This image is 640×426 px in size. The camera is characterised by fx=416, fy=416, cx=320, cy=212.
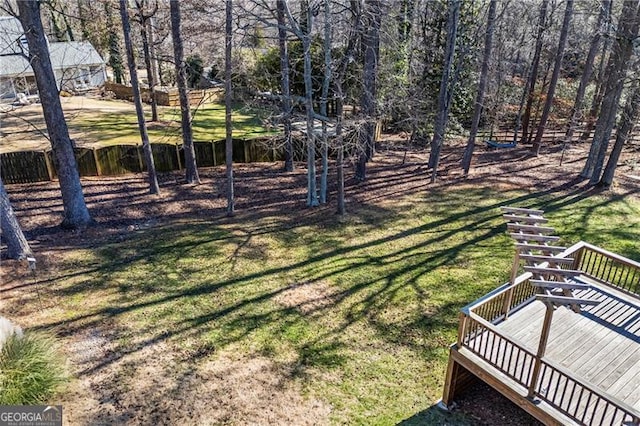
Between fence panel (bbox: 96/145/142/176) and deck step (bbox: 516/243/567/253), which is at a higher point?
deck step (bbox: 516/243/567/253)

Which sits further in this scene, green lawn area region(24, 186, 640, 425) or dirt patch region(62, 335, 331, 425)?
green lawn area region(24, 186, 640, 425)

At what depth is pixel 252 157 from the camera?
18.4 metres

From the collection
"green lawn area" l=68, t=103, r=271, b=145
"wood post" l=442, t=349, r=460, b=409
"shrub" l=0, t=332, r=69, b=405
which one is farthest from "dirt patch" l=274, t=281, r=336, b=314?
"green lawn area" l=68, t=103, r=271, b=145

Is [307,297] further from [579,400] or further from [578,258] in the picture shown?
[578,258]

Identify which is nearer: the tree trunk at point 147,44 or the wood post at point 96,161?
the wood post at point 96,161

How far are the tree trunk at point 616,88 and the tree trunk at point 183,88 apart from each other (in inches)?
551

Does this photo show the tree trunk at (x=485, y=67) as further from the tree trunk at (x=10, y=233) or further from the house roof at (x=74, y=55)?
the house roof at (x=74, y=55)

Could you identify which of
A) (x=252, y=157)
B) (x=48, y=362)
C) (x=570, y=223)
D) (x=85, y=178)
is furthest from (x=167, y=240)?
(x=570, y=223)

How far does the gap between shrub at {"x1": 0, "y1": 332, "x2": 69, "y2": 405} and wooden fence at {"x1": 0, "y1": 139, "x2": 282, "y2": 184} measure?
9.52 m

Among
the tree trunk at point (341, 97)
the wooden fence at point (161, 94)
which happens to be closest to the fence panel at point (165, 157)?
the tree trunk at point (341, 97)

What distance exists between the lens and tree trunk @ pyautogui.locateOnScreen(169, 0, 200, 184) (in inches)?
523

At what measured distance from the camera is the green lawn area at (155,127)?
1895cm

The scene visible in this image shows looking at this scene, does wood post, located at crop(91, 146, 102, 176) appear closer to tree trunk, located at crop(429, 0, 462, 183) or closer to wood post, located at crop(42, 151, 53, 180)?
wood post, located at crop(42, 151, 53, 180)

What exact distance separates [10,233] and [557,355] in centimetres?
1092
